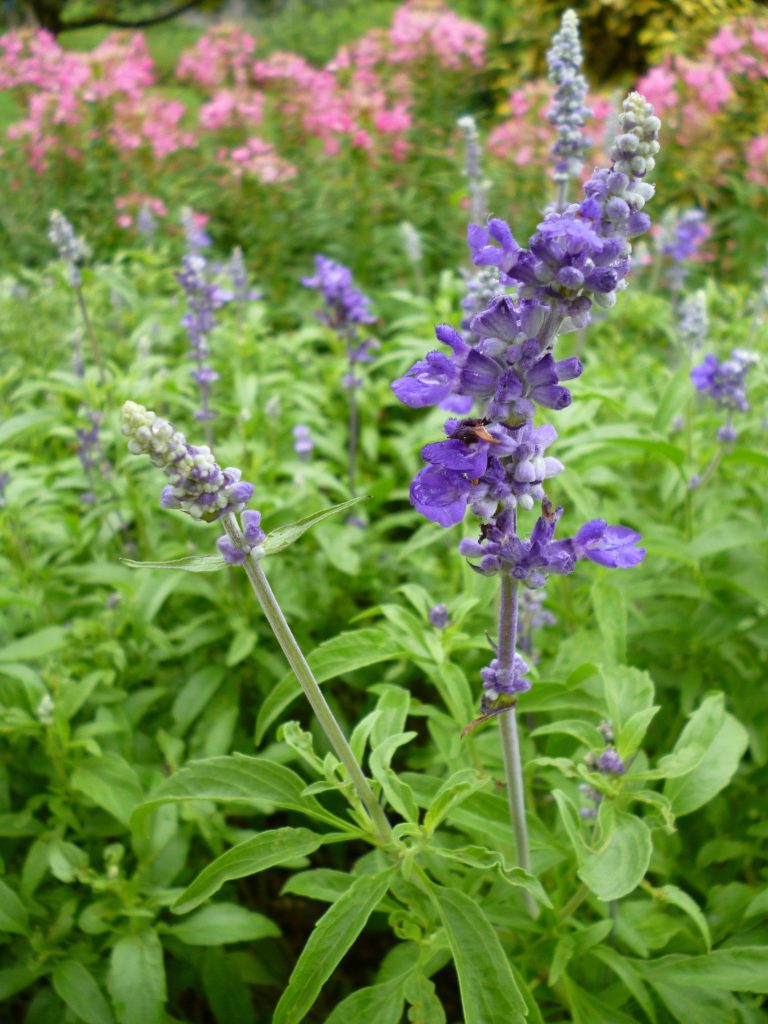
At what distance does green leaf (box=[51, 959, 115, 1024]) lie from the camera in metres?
2.25

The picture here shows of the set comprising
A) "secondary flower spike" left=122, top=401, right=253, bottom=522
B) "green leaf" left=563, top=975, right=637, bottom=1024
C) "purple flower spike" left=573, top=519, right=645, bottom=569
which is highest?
"secondary flower spike" left=122, top=401, right=253, bottom=522

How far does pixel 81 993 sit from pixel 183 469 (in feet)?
5.76

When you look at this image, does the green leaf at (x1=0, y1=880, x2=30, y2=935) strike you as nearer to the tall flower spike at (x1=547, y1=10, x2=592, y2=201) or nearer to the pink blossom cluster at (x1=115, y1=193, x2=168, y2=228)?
the tall flower spike at (x1=547, y1=10, x2=592, y2=201)

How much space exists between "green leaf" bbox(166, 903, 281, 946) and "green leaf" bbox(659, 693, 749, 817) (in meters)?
1.30

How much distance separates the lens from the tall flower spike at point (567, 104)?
120 inches

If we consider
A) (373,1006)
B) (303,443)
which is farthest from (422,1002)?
(303,443)

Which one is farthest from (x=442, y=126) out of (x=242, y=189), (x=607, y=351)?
(x=607, y=351)

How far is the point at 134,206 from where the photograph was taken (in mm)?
7402

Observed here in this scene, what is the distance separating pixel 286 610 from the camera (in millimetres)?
3291

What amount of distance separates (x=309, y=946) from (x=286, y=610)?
1661 mm

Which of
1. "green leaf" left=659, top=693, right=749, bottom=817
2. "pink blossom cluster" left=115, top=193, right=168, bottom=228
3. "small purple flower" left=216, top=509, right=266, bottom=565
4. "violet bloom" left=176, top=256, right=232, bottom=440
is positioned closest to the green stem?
"small purple flower" left=216, top=509, right=266, bottom=565

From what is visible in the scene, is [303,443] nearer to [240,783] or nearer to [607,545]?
[240,783]

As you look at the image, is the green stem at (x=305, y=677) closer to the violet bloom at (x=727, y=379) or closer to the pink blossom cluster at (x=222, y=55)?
the violet bloom at (x=727, y=379)

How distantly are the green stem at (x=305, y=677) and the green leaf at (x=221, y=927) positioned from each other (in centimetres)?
81
